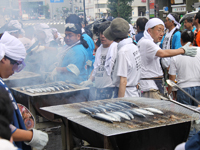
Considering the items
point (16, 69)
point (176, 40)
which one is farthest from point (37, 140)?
point (176, 40)

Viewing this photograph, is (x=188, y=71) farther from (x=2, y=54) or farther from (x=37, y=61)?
(x=37, y=61)

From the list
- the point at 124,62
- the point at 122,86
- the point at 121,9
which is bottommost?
the point at 122,86

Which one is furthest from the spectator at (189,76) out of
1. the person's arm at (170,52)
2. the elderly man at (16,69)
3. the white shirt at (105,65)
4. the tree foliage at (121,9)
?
the tree foliage at (121,9)

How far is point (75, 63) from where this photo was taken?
201 inches

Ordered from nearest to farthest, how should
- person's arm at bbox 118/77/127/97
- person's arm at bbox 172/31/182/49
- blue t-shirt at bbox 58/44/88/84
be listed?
person's arm at bbox 118/77/127/97 < blue t-shirt at bbox 58/44/88/84 < person's arm at bbox 172/31/182/49

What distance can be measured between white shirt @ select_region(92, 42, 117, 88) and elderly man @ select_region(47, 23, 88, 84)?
417 millimetres

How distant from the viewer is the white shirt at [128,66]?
405 cm

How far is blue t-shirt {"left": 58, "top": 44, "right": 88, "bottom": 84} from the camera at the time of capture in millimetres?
5092

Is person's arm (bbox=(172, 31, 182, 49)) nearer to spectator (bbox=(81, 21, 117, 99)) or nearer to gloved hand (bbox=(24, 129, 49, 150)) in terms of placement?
spectator (bbox=(81, 21, 117, 99))

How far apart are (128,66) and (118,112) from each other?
1.27 m

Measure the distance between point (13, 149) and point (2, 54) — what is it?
1602mm

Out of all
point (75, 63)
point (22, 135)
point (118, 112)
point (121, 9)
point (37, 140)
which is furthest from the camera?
point (121, 9)

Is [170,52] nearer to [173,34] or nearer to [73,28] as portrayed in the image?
[73,28]

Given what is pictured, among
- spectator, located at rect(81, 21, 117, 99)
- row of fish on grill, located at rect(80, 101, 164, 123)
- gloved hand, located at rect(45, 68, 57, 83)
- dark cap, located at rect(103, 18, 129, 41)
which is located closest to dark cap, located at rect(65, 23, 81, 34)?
spectator, located at rect(81, 21, 117, 99)
